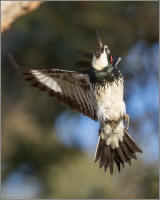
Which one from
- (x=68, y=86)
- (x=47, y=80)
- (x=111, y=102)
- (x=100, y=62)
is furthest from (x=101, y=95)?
(x=47, y=80)

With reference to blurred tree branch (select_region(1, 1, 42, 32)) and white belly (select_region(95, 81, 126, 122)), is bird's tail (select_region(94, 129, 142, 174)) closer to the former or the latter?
white belly (select_region(95, 81, 126, 122))

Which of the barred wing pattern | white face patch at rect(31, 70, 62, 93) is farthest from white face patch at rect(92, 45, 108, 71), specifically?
white face patch at rect(31, 70, 62, 93)

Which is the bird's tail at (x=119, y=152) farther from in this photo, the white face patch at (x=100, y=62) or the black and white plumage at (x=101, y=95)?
the white face patch at (x=100, y=62)

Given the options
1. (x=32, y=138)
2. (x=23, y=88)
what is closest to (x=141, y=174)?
(x=32, y=138)

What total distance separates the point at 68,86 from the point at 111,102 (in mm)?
465

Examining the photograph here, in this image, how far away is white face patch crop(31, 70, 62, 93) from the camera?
3.84m

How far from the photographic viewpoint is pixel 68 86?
3922 millimetres

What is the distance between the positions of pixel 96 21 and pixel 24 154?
1958 millimetres

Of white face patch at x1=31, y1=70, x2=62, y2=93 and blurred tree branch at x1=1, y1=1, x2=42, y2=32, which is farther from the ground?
blurred tree branch at x1=1, y1=1, x2=42, y2=32

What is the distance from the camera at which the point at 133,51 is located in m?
6.02

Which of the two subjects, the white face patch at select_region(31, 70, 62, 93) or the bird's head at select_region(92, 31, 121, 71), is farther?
the white face patch at select_region(31, 70, 62, 93)

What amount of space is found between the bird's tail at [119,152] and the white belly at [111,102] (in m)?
0.25

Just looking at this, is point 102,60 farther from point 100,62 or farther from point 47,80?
point 47,80

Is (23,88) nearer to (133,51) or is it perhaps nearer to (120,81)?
(133,51)
